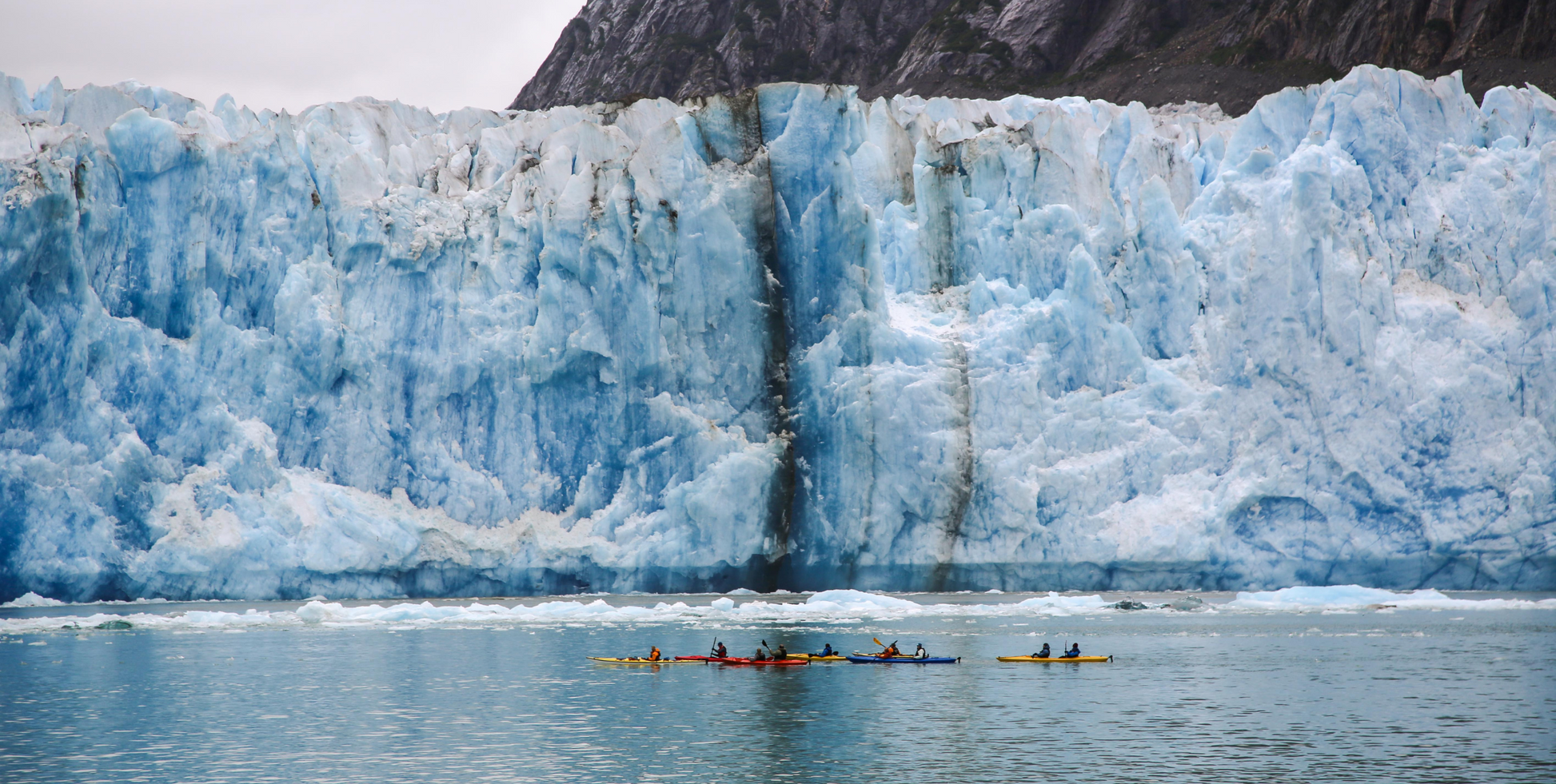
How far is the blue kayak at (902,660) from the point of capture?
23078 mm

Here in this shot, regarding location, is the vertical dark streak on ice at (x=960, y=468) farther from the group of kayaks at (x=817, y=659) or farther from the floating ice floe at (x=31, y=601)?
the floating ice floe at (x=31, y=601)

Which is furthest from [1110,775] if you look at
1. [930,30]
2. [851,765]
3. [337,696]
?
[930,30]

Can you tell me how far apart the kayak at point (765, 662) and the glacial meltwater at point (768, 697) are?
15cm

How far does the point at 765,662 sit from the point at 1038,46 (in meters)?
44.5

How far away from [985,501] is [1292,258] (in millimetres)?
9317

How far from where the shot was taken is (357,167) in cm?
3481

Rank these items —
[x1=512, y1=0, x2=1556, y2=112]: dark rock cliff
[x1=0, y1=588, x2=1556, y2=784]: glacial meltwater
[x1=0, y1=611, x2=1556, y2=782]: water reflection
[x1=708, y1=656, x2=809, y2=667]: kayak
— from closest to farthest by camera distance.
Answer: [x1=0, y1=611, x2=1556, y2=782]: water reflection → [x1=0, y1=588, x2=1556, y2=784]: glacial meltwater → [x1=708, y1=656, x2=809, y2=667]: kayak → [x1=512, y1=0, x2=1556, y2=112]: dark rock cliff

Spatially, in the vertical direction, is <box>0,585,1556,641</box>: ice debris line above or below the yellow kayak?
above

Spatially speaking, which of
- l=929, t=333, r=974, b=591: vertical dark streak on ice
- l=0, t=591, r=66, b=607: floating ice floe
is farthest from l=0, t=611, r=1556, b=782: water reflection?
l=929, t=333, r=974, b=591: vertical dark streak on ice

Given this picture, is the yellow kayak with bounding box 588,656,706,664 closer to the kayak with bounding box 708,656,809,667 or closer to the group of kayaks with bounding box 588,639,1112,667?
the group of kayaks with bounding box 588,639,1112,667

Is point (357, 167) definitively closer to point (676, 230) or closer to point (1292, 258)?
point (676, 230)

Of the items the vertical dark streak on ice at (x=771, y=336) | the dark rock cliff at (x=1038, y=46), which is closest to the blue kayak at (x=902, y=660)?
the vertical dark streak on ice at (x=771, y=336)

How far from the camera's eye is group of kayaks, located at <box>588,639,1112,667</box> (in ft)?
75.8

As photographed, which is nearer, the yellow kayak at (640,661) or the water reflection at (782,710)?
the water reflection at (782,710)
